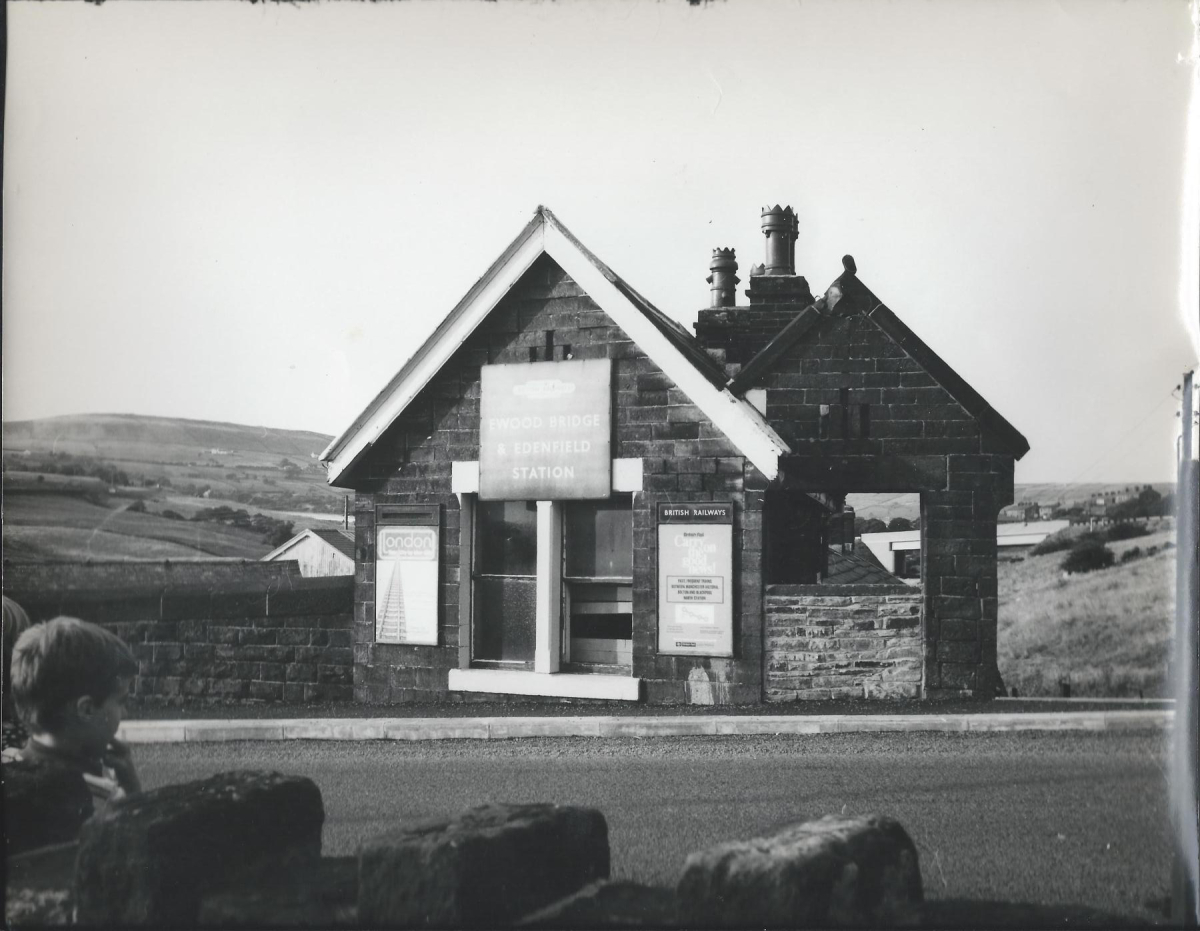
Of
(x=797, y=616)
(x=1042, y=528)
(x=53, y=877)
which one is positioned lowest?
(x=53, y=877)

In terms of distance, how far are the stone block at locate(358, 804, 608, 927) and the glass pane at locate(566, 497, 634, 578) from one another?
11.9 ft

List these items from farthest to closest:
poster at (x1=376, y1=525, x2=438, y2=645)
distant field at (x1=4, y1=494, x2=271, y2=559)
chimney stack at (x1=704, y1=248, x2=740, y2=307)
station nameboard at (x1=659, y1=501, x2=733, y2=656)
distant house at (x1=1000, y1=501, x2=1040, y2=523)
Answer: chimney stack at (x1=704, y1=248, x2=740, y2=307) < poster at (x1=376, y1=525, x2=438, y2=645) < station nameboard at (x1=659, y1=501, x2=733, y2=656) < distant field at (x1=4, y1=494, x2=271, y2=559) < distant house at (x1=1000, y1=501, x2=1040, y2=523)

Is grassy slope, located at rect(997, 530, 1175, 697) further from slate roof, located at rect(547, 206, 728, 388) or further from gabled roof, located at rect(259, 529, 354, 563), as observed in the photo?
gabled roof, located at rect(259, 529, 354, 563)

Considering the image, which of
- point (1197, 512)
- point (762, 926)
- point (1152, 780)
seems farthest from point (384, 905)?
point (1197, 512)

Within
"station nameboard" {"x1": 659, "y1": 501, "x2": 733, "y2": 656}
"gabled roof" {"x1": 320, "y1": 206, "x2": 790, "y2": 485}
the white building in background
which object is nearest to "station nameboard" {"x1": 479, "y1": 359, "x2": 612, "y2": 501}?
"gabled roof" {"x1": 320, "y1": 206, "x2": 790, "y2": 485}

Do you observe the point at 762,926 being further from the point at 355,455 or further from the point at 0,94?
the point at 0,94

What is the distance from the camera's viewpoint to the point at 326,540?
7852mm

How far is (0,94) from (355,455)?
3442 mm

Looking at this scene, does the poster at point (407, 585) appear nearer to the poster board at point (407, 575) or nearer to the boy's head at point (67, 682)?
the poster board at point (407, 575)

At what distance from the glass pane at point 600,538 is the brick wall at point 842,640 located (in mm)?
1129

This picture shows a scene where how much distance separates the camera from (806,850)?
416 cm

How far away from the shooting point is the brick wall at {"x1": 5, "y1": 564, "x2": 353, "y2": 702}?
678 centimetres

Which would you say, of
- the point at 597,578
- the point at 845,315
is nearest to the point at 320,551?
the point at 597,578

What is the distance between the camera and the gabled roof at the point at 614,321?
307 inches
